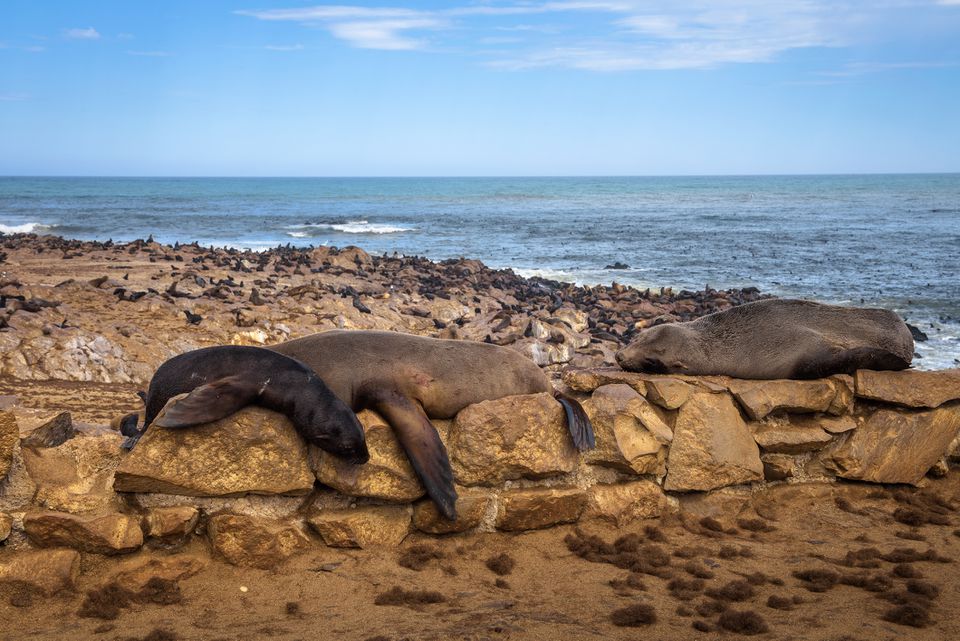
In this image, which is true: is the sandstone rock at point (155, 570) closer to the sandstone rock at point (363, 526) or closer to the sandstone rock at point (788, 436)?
the sandstone rock at point (363, 526)

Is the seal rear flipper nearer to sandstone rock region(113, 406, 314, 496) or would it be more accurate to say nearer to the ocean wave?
sandstone rock region(113, 406, 314, 496)

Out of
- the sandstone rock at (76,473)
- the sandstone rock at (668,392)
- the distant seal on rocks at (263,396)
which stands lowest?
the sandstone rock at (76,473)

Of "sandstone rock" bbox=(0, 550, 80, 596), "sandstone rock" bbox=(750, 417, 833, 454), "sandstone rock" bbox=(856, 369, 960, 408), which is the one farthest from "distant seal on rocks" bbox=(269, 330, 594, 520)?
"sandstone rock" bbox=(856, 369, 960, 408)

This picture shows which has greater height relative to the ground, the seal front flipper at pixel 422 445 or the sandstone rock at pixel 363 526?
the seal front flipper at pixel 422 445

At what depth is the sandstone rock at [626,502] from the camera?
598 cm

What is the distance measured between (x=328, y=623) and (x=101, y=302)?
1090 cm

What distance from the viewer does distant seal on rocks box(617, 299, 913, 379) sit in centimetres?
699

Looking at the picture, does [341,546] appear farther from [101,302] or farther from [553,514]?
[101,302]

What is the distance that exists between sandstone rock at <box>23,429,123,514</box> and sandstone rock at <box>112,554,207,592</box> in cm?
38

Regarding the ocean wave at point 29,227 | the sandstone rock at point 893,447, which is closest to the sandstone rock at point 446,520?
the sandstone rock at point 893,447

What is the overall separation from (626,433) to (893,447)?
2219 millimetres

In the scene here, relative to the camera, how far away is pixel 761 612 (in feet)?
15.3

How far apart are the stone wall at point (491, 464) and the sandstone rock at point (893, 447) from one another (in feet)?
0.03

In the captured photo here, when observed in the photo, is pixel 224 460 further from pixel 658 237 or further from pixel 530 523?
pixel 658 237
